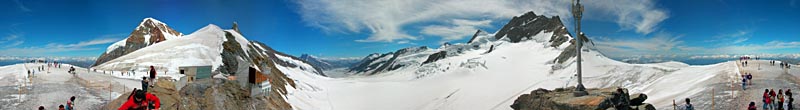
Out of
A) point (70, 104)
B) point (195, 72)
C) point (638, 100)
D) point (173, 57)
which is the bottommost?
point (638, 100)

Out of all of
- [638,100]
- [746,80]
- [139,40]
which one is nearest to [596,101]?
[638,100]

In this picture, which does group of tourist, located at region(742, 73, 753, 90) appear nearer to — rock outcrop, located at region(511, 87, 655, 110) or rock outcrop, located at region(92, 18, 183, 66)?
rock outcrop, located at region(511, 87, 655, 110)

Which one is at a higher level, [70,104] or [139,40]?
[139,40]

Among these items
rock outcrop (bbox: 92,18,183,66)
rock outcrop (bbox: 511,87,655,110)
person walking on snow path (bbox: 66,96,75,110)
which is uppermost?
rock outcrop (bbox: 92,18,183,66)

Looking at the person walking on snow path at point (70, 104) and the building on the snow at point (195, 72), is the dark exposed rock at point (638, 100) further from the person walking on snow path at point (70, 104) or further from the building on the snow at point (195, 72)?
the building on the snow at point (195, 72)

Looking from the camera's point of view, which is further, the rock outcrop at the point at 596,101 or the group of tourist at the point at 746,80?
the group of tourist at the point at 746,80

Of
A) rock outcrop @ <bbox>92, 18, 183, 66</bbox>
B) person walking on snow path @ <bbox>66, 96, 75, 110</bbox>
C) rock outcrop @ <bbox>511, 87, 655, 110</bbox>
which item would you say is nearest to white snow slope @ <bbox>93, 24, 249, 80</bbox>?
person walking on snow path @ <bbox>66, 96, 75, 110</bbox>

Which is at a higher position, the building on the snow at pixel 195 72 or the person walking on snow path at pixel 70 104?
the building on the snow at pixel 195 72

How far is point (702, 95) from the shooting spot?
2964 cm

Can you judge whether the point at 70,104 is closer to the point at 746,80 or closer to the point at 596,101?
the point at 596,101

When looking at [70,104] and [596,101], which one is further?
[596,101]

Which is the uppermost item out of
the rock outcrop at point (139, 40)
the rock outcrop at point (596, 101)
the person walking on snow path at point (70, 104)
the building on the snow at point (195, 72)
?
the rock outcrop at point (139, 40)

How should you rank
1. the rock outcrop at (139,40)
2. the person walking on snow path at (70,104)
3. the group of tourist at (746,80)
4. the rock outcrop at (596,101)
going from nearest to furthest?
the person walking on snow path at (70,104) < the rock outcrop at (596,101) < the group of tourist at (746,80) < the rock outcrop at (139,40)

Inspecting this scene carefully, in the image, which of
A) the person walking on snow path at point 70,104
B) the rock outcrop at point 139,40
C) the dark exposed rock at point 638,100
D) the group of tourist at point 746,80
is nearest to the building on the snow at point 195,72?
the person walking on snow path at point 70,104
